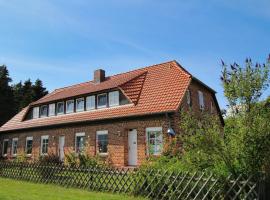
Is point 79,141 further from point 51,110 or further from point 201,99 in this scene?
point 201,99

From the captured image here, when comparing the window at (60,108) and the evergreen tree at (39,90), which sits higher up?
the evergreen tree at (39,90)

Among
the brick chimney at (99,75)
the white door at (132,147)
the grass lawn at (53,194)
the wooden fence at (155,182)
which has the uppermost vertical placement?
the brick chimney at (99,75)

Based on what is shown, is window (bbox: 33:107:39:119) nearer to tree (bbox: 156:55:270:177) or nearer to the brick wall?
the brick wall

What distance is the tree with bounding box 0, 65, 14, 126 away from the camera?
5008 cm

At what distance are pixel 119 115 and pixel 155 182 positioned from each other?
10.9 meters

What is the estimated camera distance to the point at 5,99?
5084cm

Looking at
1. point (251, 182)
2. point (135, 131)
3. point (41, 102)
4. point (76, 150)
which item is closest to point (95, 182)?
point (251, 182)

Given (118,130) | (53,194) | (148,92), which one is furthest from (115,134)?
(53,194)

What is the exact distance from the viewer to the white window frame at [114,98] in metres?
23.1

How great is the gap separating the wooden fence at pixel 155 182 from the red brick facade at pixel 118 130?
5.09 meters

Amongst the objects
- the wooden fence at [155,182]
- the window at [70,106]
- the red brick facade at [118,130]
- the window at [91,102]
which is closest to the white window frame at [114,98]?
the red brick facade at [118,130]

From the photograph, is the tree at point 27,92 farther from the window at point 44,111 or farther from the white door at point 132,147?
the white door at point 132,147

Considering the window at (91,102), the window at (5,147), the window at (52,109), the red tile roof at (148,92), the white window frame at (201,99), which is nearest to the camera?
the red tile roof at (148,92)

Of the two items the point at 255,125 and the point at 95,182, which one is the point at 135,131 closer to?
the point at 95,182
